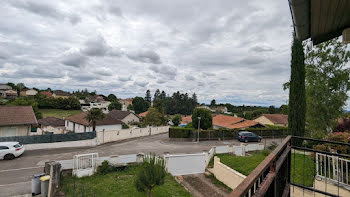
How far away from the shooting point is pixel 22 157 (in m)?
12.9

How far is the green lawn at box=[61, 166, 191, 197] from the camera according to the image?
25.7 feet

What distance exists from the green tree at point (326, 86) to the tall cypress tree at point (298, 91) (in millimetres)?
1674

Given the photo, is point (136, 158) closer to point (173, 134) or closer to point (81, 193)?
point (81, 193)

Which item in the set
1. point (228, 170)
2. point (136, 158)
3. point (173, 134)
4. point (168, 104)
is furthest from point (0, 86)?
point (228, 170)

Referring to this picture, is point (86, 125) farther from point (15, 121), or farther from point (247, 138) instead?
point (247, 138)

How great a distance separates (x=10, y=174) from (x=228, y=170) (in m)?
11.8

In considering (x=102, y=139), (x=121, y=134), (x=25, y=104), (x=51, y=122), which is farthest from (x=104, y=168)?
(x=25, y=104)

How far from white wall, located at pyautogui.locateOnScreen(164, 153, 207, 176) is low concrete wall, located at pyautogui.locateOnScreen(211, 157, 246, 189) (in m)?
0.97

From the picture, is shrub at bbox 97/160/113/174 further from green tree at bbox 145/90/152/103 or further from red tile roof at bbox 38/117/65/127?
green tree at bbox 145/90/152/103

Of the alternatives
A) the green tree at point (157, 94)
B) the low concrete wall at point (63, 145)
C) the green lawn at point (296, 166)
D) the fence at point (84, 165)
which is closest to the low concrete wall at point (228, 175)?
the green lawn at point (296, 166)

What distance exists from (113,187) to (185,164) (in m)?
4.69

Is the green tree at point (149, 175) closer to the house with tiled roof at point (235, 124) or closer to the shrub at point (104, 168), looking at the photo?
the shrub at point (104, 168)

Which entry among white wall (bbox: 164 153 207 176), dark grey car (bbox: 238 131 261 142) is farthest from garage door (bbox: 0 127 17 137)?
dark grey car (bbox: 238 131 261 142)

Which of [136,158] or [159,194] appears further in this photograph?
[136,158]
